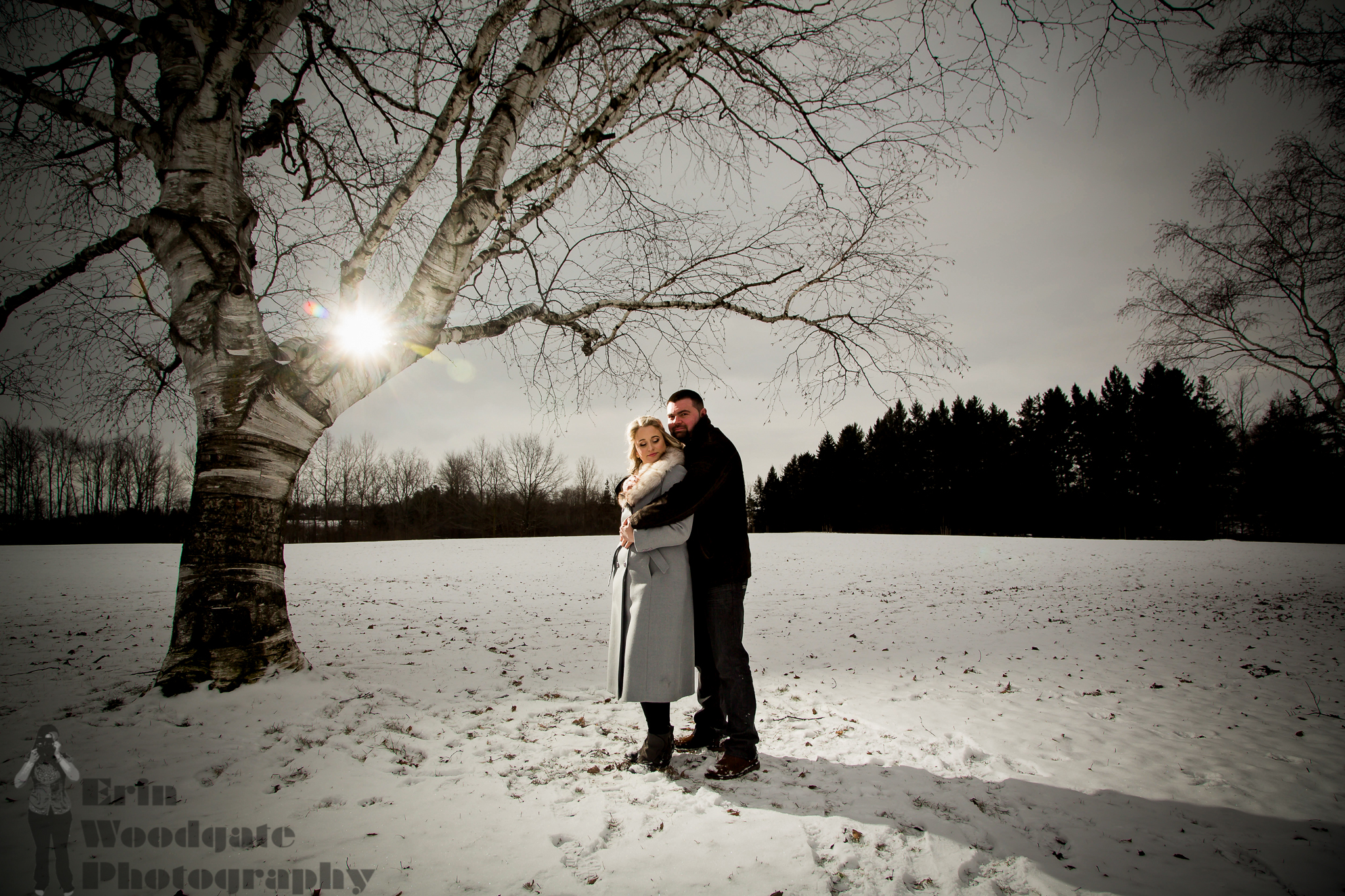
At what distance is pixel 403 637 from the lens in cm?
689

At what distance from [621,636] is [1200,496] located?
50491 mm

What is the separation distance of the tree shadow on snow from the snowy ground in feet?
0.05

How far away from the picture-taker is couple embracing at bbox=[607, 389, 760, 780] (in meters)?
2.96

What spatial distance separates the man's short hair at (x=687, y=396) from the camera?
136 inches

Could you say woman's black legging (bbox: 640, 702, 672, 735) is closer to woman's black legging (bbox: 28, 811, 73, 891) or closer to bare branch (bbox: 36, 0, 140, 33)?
woman's black legging (bbox: 28, 811, 73, 891)

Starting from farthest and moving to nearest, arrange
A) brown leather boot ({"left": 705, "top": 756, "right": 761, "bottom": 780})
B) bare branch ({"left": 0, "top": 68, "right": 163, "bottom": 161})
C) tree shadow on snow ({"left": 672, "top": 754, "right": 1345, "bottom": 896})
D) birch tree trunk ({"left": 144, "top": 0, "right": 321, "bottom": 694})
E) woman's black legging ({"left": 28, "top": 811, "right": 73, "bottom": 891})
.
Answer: bare branch ({"left": 0, "top": 68, "right": 163, "bottom": 161})
birch tree trunk ({"left": 144, "top": 0, "right": 321, "bottom": 694})
brown leather boot ({"left": 705, "top": 756, "right": 761, "bottom": 780})
tree shadow on snow ({"left": 672, "top": 754, "right": 1345, "bottom": 896})
woman's black legging ({"left": 28, "top": 811, "right": 73, "bottom": 891})

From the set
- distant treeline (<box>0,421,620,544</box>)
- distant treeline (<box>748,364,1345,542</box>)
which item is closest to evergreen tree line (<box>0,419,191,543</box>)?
distant treeline (<box>0,421,620,544</box>)

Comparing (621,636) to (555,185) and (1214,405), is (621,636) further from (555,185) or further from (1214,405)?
(1214,405)

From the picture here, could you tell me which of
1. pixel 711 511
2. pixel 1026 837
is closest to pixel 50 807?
pixel 711 511

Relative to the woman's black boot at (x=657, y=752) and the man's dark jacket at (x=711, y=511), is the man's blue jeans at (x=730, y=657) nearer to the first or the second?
the man's dark jacket at (x=711, y=511)

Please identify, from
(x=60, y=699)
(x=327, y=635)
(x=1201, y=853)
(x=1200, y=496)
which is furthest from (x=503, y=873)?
(x=1200, y=496)

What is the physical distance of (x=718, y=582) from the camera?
10.2 ft

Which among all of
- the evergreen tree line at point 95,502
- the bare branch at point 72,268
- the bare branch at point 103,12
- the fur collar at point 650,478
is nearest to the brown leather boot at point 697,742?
the fur collar at point 650,478

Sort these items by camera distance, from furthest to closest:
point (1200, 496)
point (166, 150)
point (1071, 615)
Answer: point (1200, 496)
point (1071, 615)
point (166, 150)
